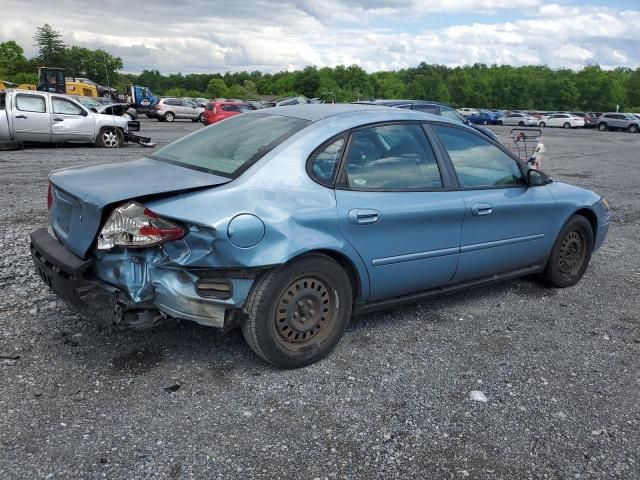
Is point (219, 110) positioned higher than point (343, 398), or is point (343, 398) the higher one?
point (219, 110)

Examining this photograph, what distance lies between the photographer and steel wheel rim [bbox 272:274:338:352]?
11.3ft

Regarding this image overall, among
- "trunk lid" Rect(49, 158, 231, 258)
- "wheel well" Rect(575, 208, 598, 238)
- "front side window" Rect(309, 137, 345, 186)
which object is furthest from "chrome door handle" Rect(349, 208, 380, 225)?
"wheel well" Rect(575, 208, 598, 238)

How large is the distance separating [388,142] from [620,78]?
121516 mm

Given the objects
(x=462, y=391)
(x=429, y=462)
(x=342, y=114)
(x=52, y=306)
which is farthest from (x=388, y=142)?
(x=52, y=306)

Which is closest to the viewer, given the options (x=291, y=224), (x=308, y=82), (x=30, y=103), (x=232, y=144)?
(x=291, y=224)

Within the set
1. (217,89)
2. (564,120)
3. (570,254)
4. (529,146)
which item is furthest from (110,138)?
(217,89)

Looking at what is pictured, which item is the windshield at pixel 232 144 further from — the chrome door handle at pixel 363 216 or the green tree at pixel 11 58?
the green tree at pixel 11 58

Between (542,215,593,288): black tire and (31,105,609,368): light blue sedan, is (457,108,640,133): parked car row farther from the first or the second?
(31,105,609,368): light blue sedan

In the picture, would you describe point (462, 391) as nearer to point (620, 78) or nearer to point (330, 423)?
point (330, 423)

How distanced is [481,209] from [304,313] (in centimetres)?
168

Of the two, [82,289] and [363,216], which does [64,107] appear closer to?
[82,289]

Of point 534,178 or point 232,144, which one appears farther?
point 534,178

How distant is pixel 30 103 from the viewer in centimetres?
1453

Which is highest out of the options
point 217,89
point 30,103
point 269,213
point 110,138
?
point 217,89
